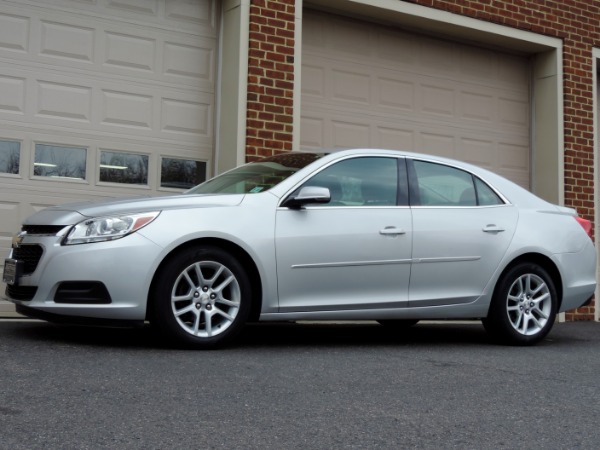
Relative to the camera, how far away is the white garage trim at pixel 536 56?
10.8 meters

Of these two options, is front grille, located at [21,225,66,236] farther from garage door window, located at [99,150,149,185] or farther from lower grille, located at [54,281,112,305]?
garage door window, located at [99,150,149,185]

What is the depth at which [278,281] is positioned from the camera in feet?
20.7

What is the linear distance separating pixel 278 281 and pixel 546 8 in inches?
291

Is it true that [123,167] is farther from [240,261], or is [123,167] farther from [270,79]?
[240,261]

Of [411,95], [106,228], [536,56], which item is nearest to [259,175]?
[106,228]

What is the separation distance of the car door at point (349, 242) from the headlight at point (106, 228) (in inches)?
38.7

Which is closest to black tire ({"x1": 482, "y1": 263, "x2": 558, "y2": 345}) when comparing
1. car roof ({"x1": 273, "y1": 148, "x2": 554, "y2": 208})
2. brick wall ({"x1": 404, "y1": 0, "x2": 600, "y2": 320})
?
car roof ({"x1": 273, "y1": 148, "x2": 554, "y2": 208})

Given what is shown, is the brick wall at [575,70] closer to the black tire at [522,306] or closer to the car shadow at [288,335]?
the car shadow at [288,335]

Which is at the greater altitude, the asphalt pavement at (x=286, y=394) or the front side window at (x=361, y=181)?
the front side window at (x=361, y=181)

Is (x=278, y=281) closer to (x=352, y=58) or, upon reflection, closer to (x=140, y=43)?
(x=140, y=43)

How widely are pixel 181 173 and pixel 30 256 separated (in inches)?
138

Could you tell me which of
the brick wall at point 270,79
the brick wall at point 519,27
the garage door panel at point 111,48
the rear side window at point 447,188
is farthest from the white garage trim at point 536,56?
the rear side window at point 447,188

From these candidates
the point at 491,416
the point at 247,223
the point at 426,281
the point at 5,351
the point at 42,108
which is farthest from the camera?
the point at 42,108

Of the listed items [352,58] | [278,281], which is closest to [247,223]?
[278,281]
